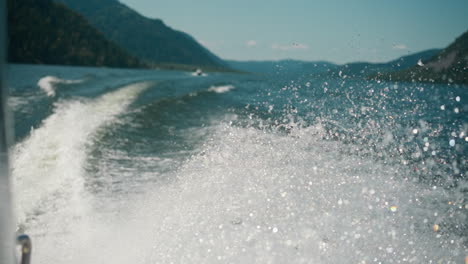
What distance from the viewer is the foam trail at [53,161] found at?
4.04m

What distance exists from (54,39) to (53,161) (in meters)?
57.5

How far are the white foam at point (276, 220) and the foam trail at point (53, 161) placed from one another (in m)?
0.73

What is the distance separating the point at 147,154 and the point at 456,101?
19569mm

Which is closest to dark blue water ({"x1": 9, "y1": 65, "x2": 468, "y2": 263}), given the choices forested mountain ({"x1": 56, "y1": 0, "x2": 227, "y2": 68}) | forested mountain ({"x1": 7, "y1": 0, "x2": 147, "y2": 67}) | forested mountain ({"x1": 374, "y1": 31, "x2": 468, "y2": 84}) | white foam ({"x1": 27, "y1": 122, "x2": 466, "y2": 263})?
white foam ({"x1": 27, "y1": 122, "x2": 466, "y2": 263})

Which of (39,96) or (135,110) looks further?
(39,96)

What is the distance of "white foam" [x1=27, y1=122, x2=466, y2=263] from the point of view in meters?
2.85

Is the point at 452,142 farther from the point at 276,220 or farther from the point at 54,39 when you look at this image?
the point at 54,39

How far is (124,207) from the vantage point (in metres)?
4.06

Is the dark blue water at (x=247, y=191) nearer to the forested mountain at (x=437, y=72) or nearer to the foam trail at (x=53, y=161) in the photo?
the foam trail at (x=53, y=161)

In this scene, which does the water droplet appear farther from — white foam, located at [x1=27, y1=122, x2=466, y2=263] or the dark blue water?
white foam, located at [x1=27, y1=122, x2=466, y2=263]

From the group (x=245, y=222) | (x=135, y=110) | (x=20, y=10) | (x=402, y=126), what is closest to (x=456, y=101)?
(x=402, y=126)

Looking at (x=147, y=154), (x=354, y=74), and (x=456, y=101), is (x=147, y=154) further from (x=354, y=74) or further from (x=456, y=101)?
(x=456, y=101)

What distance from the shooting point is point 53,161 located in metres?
5.70

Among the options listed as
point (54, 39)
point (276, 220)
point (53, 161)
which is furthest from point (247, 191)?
point (54, 39)
